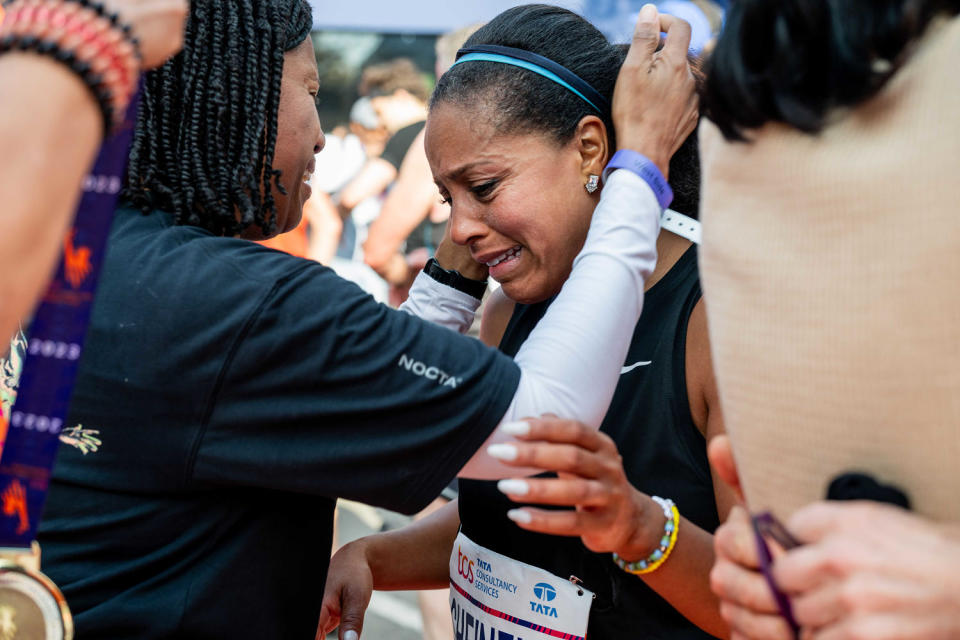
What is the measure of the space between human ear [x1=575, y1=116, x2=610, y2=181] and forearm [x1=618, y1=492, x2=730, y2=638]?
771 millimetres

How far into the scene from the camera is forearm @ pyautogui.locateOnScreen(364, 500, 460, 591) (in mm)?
2123

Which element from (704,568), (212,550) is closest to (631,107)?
(704,568)

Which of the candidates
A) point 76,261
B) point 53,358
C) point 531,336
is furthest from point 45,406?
point 531,336

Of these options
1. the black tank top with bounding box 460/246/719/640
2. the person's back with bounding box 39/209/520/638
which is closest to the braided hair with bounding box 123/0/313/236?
the person's back with bounding box 39/209/520/638

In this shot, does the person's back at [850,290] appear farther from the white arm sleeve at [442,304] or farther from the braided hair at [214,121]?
the white arm sleeve at [442,304]

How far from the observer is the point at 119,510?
4.54 feet

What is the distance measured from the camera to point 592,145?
1889 mm

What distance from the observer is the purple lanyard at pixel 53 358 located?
1.04m

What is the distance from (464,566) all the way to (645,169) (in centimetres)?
92

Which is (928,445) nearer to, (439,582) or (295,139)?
(295,139)

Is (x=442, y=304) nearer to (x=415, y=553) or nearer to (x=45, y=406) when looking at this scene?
(x=415, y=553)

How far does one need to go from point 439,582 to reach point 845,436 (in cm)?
152

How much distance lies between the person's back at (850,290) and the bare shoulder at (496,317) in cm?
132

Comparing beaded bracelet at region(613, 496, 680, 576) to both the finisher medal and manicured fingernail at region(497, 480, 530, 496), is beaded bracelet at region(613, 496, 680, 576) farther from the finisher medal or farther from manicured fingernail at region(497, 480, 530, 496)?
the finisher medal
